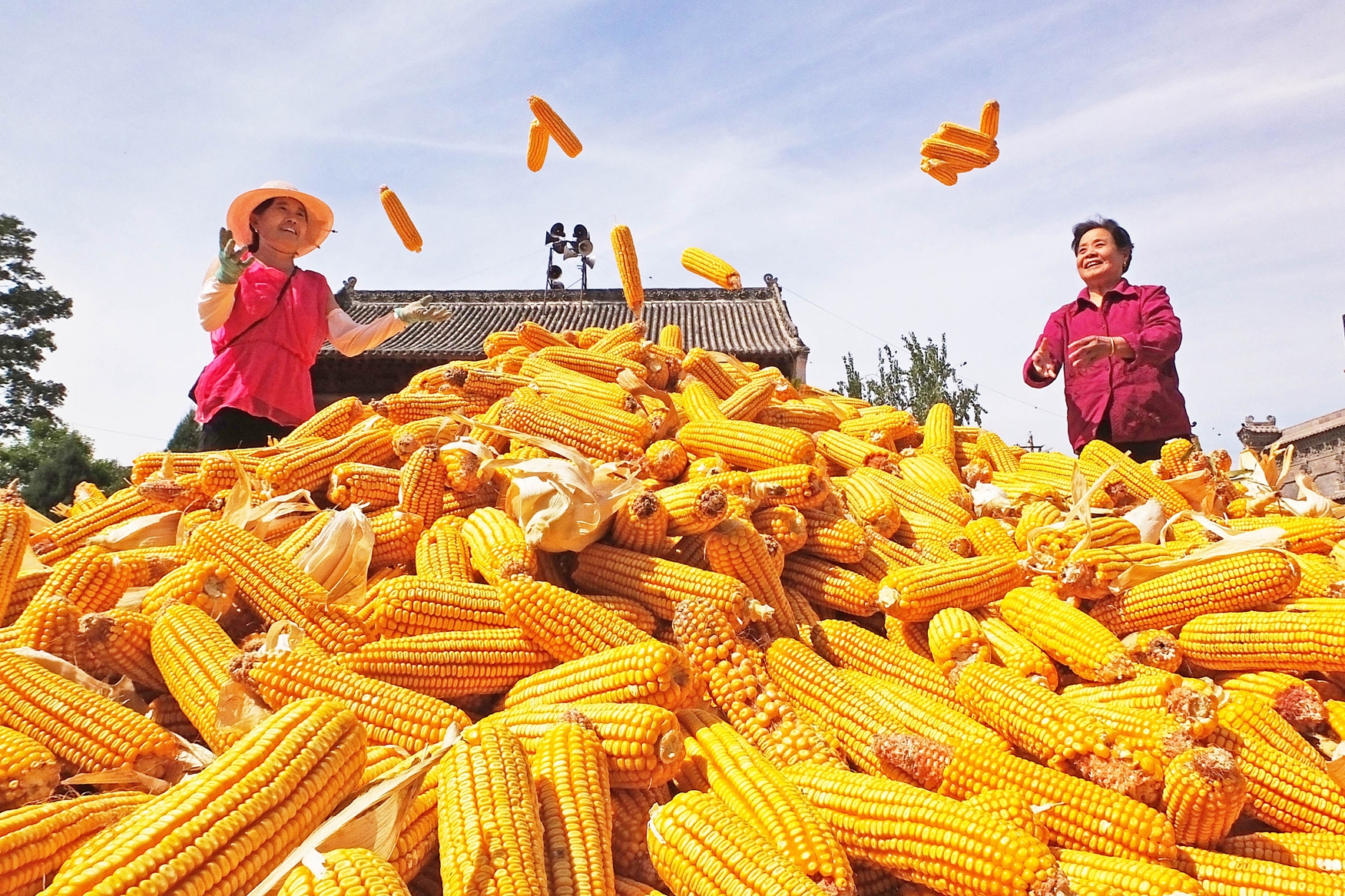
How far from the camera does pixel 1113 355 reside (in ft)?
18.1

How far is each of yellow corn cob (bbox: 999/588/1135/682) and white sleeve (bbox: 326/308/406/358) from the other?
4.47m

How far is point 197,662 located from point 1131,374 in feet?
19.2

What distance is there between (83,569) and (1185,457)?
5.47 m

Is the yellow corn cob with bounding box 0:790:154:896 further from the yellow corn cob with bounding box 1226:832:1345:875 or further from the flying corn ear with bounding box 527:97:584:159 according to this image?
the flying corn ear with bounding box 527:97:584:159

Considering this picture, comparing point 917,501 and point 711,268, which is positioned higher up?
point 711,268

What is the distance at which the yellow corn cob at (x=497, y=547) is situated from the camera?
115 inches

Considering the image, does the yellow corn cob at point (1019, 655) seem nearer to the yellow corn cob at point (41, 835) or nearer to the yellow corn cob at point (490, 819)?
the yellow corn cob at point (490, 819)

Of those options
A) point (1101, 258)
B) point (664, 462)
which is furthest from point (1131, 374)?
point (664, 462)

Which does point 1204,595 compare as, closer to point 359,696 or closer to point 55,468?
point 359,696

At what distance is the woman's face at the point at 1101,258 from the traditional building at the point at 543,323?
13.7 m

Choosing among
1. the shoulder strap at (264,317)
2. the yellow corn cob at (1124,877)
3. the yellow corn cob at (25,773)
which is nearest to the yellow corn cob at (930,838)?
the yellow corn cob at (1124,877)

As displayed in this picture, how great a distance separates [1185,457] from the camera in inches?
190

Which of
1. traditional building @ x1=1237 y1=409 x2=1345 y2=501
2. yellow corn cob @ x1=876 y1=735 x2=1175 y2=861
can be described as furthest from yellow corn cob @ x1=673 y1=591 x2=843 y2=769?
traditional building @ x1=1237 y1=409 x2=1345 y2=501

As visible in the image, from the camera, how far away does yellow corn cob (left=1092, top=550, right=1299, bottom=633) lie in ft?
10.5
